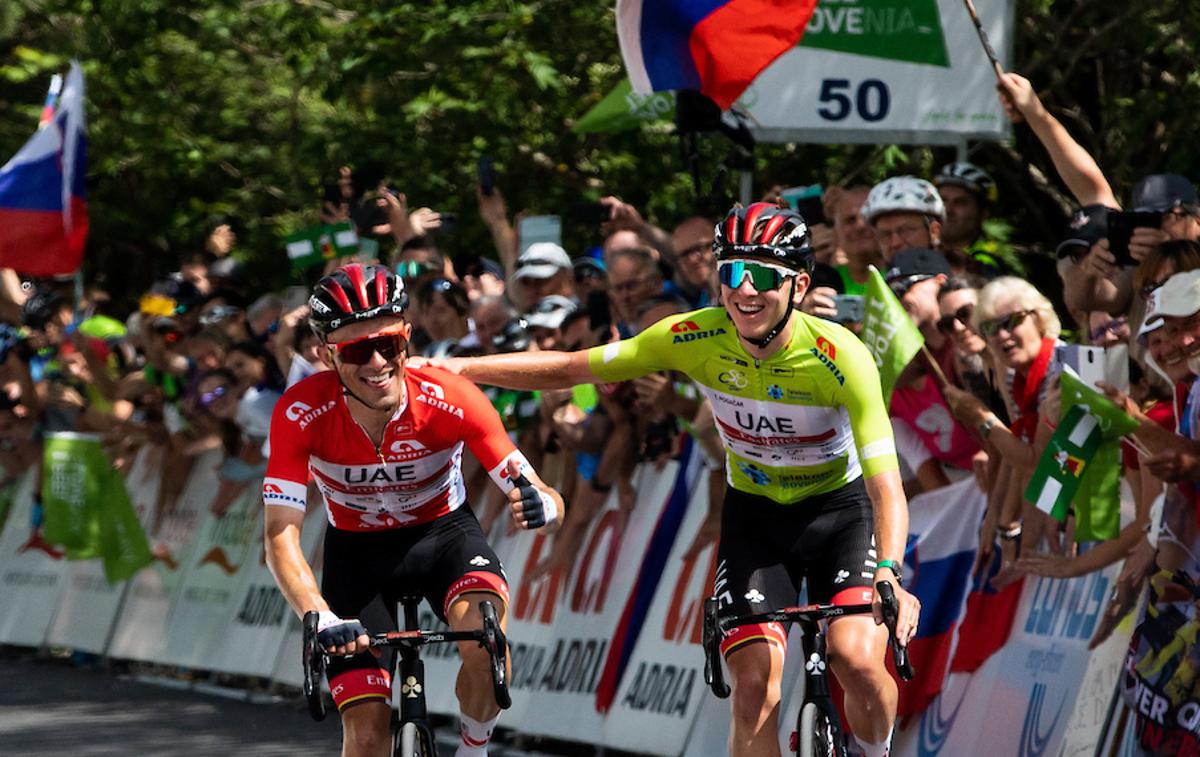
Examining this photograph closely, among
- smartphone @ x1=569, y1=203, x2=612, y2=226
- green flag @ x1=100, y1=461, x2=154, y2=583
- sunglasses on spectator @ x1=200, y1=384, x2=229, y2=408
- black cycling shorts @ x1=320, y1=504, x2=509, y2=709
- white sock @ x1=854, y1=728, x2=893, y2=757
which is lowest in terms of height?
green flag @ x1=100, y1=461, x2=154, y2=583

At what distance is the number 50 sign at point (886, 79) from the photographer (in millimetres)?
→ 12180

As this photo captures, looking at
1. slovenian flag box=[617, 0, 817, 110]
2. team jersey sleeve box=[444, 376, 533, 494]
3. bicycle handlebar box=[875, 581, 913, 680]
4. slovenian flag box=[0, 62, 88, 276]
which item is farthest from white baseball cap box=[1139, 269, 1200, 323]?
slovenian flag box=[0, 62, 88, 276]

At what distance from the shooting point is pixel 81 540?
1681 centimetres

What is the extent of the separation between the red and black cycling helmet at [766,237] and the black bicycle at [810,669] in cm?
125

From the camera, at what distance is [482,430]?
26.6 feet

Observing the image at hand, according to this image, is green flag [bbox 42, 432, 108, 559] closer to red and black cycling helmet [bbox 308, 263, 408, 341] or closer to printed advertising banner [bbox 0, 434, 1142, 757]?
printed advertising banner [bbox 0, 434, 1142, 757]

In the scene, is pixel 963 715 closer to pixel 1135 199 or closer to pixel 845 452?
pixel 845 452

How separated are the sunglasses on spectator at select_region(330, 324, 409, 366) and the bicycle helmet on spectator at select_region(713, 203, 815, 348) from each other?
1.22 metres

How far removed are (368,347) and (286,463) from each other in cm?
54

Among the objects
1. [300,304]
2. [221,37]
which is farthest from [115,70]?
[300,304]

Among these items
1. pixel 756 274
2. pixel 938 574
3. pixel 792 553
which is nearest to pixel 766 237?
pixel 756 274

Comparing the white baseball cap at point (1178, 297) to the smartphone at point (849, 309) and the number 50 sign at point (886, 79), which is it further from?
the number 50 sign at point (886, 79)

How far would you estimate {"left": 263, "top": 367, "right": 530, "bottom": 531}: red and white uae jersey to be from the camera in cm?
802

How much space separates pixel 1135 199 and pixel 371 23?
7.82m
